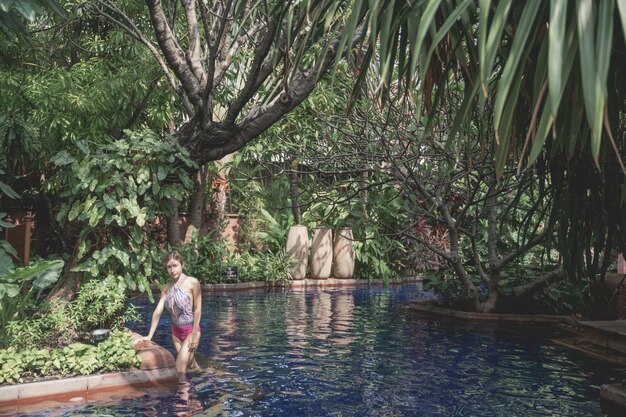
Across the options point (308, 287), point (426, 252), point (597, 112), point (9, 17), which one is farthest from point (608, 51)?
point (308, 287)

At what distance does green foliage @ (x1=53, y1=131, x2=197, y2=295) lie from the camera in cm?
839

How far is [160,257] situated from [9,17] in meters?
3.77

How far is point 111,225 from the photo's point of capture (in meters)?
8.75

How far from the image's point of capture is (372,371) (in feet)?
28.1

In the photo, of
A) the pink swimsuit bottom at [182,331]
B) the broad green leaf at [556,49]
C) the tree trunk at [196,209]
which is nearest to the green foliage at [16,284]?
the pink swimsuit bottom at [182,331]

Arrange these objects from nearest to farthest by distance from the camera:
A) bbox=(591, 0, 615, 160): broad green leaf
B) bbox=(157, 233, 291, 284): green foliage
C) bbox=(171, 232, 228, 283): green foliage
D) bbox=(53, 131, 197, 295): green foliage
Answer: bbox=(591, 0, 615, 160): broad green leaf < bbox=(53, 131, 197, 295): green foliage < bbox=(171, 232, 228, 283): green foliage < bbox=(157, 233, 291, 284): green foliage

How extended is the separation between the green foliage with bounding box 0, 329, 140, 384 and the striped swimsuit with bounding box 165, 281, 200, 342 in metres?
0.60

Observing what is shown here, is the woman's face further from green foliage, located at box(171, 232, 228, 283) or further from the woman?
green foliage, located at box(171, 232, 228, 283)

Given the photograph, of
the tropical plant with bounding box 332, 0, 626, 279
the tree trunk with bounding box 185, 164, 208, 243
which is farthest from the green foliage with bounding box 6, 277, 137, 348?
the tree trunk with bounding box 185, 164, 208, 243

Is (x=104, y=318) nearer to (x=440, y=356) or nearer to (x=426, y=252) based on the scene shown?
(x=440, y=356)

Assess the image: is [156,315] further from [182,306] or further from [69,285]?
[69,285]

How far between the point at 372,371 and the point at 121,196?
11.7 ft

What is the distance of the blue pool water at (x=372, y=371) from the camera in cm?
683

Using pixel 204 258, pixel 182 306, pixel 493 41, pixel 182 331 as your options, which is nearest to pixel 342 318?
pixel 182 331
